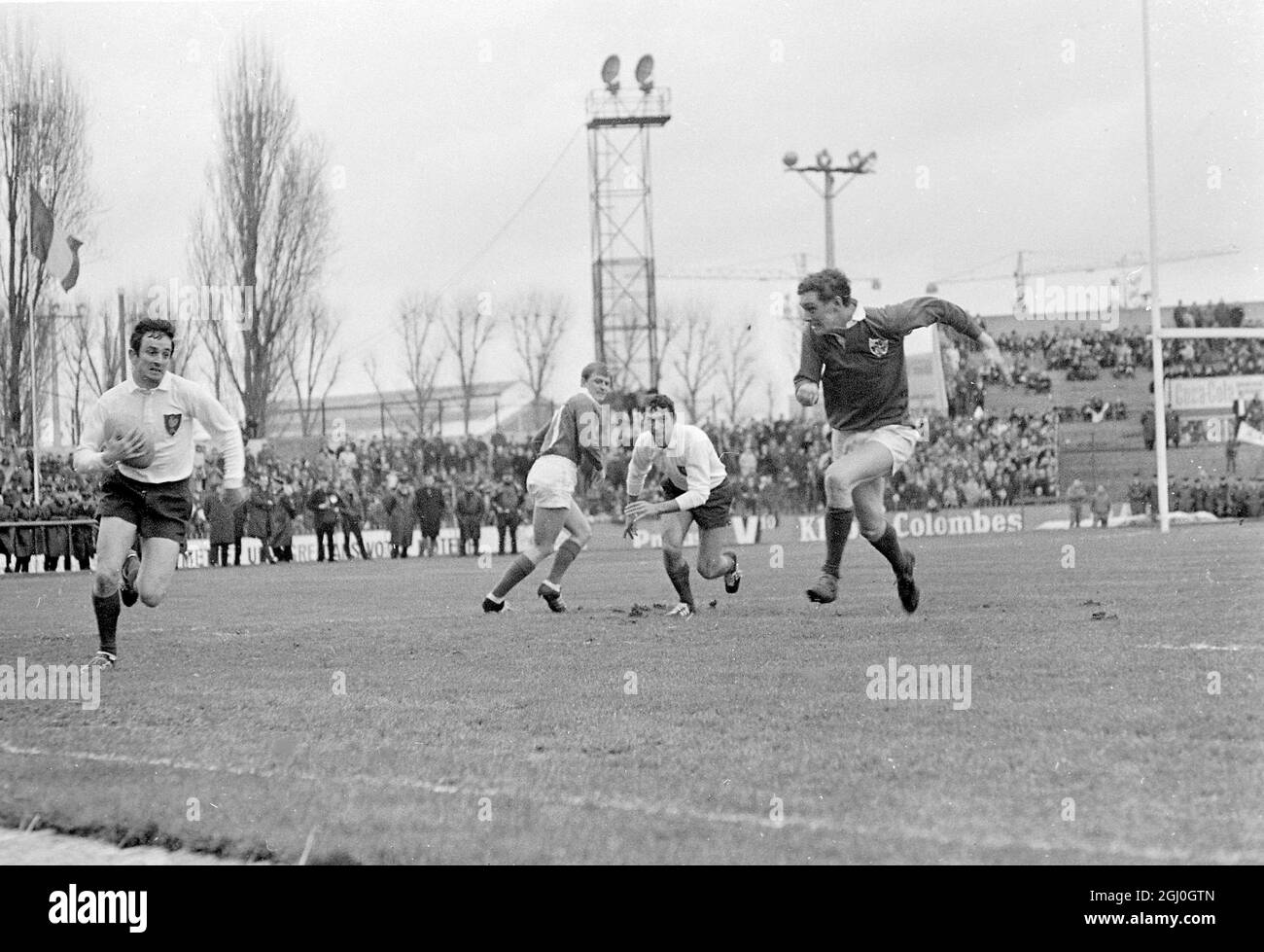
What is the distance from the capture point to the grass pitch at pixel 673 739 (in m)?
4.70

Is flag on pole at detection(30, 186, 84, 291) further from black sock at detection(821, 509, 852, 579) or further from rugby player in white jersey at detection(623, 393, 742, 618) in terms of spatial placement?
black sock at detection(821, 509, 852, 579)

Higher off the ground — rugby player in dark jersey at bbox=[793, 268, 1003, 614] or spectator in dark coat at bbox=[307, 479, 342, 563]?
rugby player in dark jersey at bbox=[793, 268, 1003, 614]

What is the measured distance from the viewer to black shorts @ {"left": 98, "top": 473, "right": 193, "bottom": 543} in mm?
9461

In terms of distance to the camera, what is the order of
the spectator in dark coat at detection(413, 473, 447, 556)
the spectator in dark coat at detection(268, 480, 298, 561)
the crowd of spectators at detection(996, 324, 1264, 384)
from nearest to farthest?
1. the spectator in dark coat at detection(268, 480, 298, 561)
2. the spectator in dark coat at detection(413, 473, 447, 556)
3. the crowd of spectators at detection(996, 324, 1264, 384)

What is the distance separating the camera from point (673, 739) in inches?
249

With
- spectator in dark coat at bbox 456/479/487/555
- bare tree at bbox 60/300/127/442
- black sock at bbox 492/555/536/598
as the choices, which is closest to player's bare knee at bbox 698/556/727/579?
black sock at bbox 492/555/536/598

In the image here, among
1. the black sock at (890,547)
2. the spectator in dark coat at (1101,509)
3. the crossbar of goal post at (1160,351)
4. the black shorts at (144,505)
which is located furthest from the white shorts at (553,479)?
the spectator in dark coat at (1101,509)

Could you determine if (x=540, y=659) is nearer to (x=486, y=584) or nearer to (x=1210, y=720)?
(x=1210, y=720)

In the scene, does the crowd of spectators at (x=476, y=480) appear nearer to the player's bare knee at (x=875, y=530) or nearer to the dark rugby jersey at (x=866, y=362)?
the dark rugby jersey at (x=866, y=362)

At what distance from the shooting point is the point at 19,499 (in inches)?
1105

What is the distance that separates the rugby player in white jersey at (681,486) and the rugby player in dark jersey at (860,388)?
159 centimetres

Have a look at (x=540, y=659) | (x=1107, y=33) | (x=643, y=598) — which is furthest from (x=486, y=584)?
(x=1107, y=33)

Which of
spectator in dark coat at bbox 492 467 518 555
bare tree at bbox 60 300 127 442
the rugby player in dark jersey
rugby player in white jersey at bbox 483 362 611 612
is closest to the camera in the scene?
the rugby player in dark jersey
